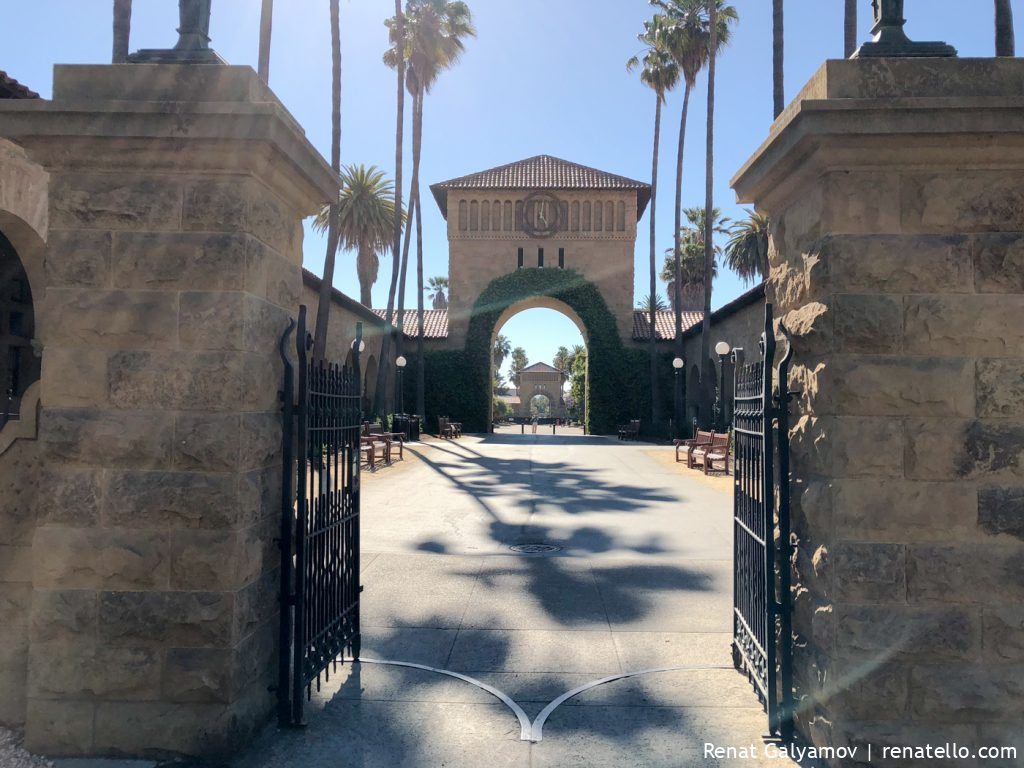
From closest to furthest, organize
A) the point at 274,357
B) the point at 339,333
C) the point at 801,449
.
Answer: the point at 801,449 < the point at 274,357 < the point at 339,333

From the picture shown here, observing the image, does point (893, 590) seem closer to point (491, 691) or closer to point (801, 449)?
point (801, 449)

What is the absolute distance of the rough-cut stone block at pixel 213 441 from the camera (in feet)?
11.2

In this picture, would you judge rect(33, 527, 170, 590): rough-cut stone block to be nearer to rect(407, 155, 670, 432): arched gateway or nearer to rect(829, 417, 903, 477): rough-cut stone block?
rect(829, 417, 903, 477): rough-cut stone block

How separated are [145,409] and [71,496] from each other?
1.89 feet

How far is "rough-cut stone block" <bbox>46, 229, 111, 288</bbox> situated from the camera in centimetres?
348

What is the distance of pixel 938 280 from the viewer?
10.7 ft

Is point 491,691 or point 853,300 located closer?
point 853,300

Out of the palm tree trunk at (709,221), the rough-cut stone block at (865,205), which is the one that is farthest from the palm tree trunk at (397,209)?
the rough-cut stone block at (865,205)

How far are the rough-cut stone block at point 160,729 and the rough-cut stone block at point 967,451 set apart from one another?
365 cm

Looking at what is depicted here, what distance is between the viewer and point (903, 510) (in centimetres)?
322

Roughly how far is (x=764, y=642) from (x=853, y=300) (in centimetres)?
200

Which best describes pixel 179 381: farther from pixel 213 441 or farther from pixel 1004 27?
pixel 1004 27

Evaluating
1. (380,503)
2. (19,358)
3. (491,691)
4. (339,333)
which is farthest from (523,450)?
(491,691)

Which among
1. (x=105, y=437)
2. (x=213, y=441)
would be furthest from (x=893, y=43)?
(x=105, y=437)
